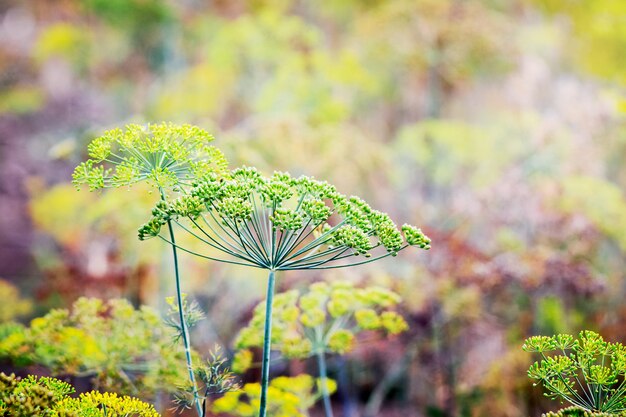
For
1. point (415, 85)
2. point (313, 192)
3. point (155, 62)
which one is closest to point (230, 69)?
point (155, 62)

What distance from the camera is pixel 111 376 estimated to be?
5.56 ft

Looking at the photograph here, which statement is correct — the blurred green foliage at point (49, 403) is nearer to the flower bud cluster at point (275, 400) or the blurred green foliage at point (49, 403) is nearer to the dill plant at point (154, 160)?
the dill plant at point (154, 160)

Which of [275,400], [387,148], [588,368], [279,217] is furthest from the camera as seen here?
[387,148]

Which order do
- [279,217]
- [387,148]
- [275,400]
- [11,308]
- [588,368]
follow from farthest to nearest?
[387,148] < [11,308] < [275,400] < [588,368] < [279,217]

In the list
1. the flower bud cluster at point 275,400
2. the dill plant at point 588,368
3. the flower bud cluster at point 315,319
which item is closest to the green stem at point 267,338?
the flower bud cluster at point 275,400

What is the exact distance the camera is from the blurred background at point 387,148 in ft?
10.3

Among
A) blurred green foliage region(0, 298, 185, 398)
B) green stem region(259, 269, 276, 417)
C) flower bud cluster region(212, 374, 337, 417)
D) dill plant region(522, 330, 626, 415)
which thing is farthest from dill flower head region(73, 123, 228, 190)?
dill plant region(522, 330, 626, 415)

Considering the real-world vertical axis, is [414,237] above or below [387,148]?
below

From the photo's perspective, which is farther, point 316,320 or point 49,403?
point 316,320

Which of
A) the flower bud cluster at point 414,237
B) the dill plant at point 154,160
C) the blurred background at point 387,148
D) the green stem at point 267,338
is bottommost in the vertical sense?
the green stem at point 267,338

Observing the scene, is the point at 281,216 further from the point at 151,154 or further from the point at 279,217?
the point at 151,154

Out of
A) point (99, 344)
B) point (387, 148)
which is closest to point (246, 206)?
point (99, 344)

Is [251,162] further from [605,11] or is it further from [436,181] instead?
[605,11]

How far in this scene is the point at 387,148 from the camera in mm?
4609
